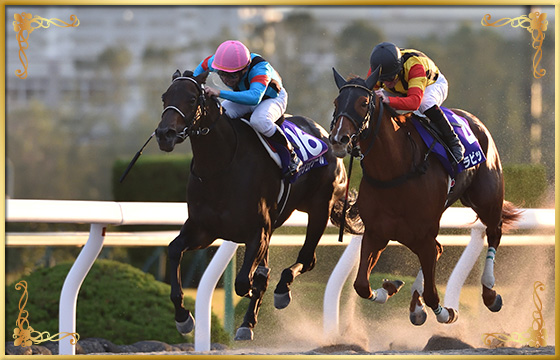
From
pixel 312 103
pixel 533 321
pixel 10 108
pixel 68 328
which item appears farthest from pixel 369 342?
pixel 10 108

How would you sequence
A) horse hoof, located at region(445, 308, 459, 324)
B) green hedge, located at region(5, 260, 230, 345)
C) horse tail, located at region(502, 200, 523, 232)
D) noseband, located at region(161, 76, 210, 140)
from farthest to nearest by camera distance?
green hedge, located at region(5, 260, 230, 345)
horse tail, located at region(502, 200, 523, 232)
horse hoof, located at region(445, 308, 459, 324)
noseband, located at region(161, 76, 210, 140)

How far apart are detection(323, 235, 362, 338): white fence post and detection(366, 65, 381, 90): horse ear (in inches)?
56.4

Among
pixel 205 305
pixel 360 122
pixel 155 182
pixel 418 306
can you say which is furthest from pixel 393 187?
pixel 155 182

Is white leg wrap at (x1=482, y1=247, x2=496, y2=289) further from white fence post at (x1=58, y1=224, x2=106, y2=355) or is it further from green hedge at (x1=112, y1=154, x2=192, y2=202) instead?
green hedge at (x1=112, y1=154, x2=192, y2=202)

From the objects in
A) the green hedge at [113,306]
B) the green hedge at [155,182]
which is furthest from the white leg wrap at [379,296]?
the green hedge at [155,182]

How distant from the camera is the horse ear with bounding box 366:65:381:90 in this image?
4.66 m

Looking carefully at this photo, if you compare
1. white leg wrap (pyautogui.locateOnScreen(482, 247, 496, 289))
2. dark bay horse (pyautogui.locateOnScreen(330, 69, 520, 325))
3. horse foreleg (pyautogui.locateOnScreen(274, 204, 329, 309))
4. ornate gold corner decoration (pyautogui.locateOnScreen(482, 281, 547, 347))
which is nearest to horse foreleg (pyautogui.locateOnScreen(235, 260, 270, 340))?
horse foreleg (pyautogui.locateOnScreen(274, 204, 329, 309))

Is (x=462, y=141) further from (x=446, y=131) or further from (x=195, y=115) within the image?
(x=195, y=115)

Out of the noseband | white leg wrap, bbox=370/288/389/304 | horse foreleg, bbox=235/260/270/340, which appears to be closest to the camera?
the noseband

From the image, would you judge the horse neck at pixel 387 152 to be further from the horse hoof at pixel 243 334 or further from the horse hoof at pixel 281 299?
the horse hoof at pixel 243 334

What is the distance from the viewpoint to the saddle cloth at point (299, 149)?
516 cm

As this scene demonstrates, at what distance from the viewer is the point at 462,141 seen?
537 centimetres

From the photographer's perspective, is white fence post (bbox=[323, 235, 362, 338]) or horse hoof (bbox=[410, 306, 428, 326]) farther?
white fence post (bbox=[323, 235, 362, 338])

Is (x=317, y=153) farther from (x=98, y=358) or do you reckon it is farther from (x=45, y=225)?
(x=45, y=225)
